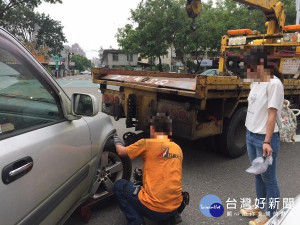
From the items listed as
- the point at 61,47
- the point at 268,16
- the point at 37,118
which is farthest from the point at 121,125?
the point at 61,47

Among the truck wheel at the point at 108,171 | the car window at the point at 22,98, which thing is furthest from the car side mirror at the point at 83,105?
the truck wheel at the point at 108,171

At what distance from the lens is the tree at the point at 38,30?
33.1 metres

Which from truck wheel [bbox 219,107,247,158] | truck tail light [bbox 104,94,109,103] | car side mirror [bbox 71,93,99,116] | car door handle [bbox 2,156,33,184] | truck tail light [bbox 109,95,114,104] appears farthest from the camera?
truck tail light [bbox 104,94,109,103]

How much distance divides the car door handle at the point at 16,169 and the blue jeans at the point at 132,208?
1.13m

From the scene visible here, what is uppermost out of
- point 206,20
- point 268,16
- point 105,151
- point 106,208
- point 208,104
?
point 206,20

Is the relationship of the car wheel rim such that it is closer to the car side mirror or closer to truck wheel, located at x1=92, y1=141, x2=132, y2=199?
truck wheel, located at x1=92, y1=141, x2=132, y2=199

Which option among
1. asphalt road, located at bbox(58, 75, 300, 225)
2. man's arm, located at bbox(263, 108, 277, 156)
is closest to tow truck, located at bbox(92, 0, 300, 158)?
asphalt road, located at bbox(58, 75, 300, 225)

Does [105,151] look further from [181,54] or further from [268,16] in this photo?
[181,54]

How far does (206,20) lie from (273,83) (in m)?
19.8

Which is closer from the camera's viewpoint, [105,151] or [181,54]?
[105,151]

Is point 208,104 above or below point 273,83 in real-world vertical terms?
below

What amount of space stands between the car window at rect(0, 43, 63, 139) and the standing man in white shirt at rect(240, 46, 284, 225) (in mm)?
1734

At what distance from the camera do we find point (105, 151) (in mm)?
2791

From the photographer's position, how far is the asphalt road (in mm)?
2867
